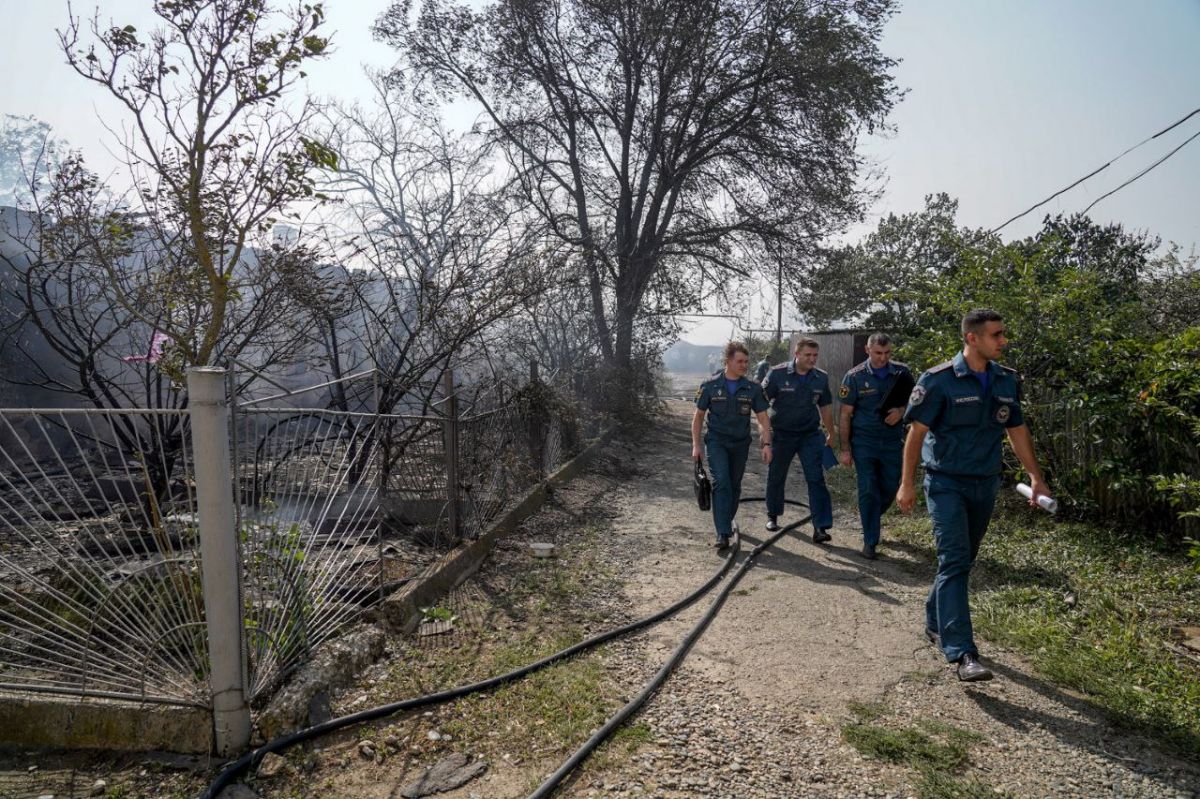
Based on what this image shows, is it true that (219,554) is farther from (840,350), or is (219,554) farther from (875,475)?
(840,350)

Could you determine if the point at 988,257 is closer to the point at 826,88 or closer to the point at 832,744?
the point at 832,744

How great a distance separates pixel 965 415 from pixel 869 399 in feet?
7.08

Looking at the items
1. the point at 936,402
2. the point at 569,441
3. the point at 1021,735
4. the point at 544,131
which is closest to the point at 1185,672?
the point at 1021,735

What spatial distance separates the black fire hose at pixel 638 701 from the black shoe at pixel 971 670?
1.35 metres

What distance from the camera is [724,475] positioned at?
20.3 ft

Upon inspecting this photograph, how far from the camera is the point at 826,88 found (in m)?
14.1

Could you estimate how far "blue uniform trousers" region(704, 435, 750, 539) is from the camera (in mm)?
6172

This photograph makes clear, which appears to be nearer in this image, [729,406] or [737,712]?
[737,712]

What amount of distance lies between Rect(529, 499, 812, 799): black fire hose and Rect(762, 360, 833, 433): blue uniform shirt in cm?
154

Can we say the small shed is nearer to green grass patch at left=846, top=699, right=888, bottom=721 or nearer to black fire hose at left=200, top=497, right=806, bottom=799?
black fire hose at left=200, top=497, right=806, bottom=799

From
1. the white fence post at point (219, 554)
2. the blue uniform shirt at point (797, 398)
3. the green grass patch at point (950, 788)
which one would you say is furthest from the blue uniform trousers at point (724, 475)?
the white fence post at point (219, 554)

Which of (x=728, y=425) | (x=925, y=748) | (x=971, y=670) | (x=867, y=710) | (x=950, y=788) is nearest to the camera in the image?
(x=950, y=788)

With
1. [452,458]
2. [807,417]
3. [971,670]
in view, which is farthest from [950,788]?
[807,417]

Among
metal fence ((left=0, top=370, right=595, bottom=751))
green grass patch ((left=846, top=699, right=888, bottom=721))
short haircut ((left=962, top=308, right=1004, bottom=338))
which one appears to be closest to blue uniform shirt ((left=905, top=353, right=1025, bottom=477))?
short haircut ((left=962, top=308, right=1004, bottom=338))
